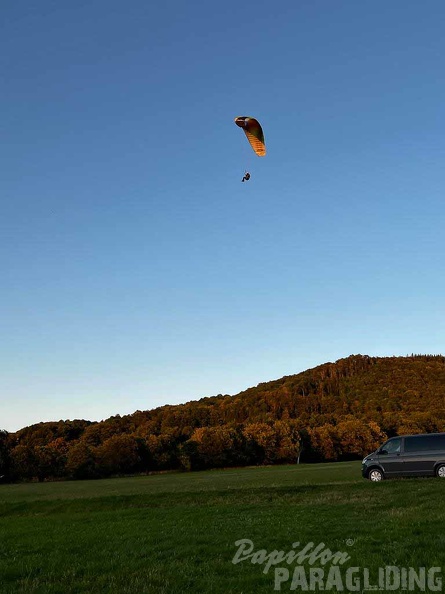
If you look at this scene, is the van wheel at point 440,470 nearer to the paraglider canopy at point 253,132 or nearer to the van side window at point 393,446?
the van side window at point 393,446

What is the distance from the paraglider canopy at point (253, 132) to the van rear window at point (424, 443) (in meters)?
19.8

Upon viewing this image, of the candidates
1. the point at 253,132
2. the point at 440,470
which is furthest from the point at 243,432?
the point at 253,132

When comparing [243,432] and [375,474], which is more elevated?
[243,432]

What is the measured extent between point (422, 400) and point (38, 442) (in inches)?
3835

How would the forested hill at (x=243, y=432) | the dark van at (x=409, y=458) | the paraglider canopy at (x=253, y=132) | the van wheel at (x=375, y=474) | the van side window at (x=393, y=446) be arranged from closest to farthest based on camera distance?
the paraglider canopy at (x=253, y=132)
the dark van at (x=409, y=458)
the van side window at (x=393, y=446)
the van wheel at (x=375, y=474)
the forested hill at (x=243, y=432)

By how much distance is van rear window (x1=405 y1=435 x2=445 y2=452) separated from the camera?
34.3 meters

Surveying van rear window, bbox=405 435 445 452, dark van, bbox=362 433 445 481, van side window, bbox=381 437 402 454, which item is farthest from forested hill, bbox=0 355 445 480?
van rear window, bbox=405 435 445 452

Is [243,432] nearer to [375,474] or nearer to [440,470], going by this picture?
[375,474]

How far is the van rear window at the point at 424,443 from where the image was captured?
113 feet

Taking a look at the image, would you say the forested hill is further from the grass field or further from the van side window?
the grass field

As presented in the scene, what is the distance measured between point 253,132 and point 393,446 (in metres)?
21.1

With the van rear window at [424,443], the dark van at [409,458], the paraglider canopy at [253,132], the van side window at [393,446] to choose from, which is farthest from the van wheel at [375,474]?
the paraglider canopy at [253,132]

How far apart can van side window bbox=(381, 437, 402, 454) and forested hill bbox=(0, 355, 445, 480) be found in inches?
2977

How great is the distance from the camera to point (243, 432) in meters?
118
